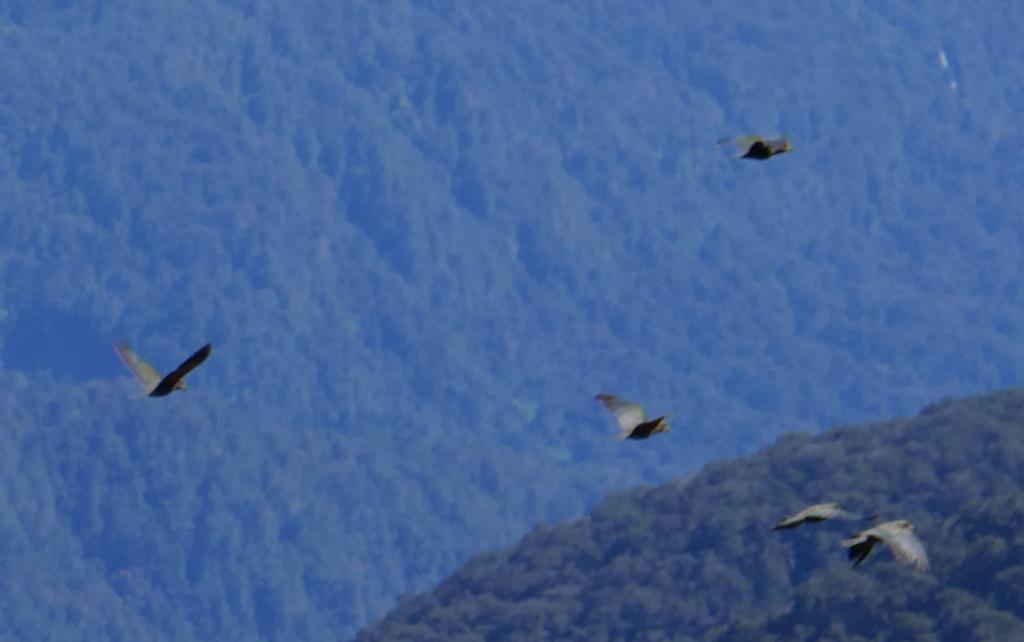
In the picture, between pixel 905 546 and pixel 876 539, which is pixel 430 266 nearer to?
pixel 876 539

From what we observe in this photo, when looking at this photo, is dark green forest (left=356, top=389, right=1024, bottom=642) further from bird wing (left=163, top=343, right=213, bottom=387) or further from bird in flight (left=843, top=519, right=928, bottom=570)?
bird wing (left=163, top=343, right=213, bottom=387)

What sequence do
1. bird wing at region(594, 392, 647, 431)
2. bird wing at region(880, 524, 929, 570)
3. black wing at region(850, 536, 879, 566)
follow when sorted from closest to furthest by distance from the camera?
bird wing at region(880, 524, 929, 570), black wing at region(850, 536, 879, 566), bird wing at region(594, 392, 647, 431)

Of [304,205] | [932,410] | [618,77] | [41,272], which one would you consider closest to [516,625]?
[932,410]

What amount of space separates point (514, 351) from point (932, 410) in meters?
78.1

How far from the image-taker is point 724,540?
53.4 metres

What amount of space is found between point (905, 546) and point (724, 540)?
130 feet

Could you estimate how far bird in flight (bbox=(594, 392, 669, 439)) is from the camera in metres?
14.5

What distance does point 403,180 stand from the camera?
14100 centimetres

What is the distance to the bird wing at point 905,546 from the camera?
13.7 meters

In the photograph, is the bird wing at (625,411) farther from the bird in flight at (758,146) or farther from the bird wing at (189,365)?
the bird wing at (189,365)

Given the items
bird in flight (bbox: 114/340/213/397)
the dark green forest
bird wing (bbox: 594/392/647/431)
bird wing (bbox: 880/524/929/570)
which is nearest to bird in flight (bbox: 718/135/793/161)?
bird wing (bbox: 594/392/647/431)

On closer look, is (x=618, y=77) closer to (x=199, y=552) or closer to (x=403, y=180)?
(x=403, y=180)

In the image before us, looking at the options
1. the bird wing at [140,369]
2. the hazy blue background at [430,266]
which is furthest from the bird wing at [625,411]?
the hazy blue background at [430,266]

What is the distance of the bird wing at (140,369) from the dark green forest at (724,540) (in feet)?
102
